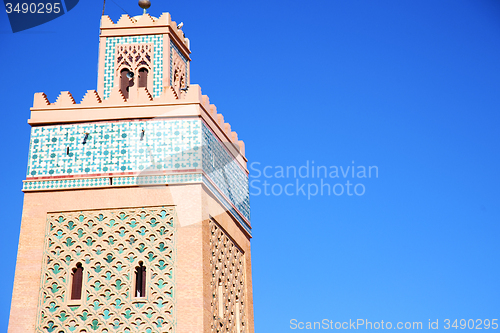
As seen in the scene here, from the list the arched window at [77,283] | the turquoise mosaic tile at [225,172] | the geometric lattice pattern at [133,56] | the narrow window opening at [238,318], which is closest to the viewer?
the arched window at [77,283]

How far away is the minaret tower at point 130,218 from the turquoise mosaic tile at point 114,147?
14 millimetres

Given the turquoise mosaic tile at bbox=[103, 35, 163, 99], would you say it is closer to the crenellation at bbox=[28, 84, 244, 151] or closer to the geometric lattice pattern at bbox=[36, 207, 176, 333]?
the crenellation at bbox=[28, 84, 244, 151]

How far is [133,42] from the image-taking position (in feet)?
45.8

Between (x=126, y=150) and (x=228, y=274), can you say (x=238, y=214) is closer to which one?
(x=228, y=274)

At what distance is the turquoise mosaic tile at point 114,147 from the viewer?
1244 cm

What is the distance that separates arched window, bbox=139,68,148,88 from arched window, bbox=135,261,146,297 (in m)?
3.17

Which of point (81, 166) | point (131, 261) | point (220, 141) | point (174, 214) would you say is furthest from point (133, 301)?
point (220, 141)

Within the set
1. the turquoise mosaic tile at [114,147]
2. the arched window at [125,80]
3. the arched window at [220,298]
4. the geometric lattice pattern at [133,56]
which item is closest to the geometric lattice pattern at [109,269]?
the turquoise mosaic tile at [114,147]

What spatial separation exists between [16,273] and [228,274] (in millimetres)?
3054

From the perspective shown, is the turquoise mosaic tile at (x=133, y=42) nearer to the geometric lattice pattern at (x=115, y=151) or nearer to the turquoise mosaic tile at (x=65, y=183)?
the geometric lattice pattern at (x=115, y=151)

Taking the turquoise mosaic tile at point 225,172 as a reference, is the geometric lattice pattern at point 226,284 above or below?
below

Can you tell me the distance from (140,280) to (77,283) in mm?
855

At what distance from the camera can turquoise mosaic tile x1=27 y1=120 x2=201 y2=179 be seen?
1244 cm

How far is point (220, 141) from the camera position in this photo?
44.4 feet
